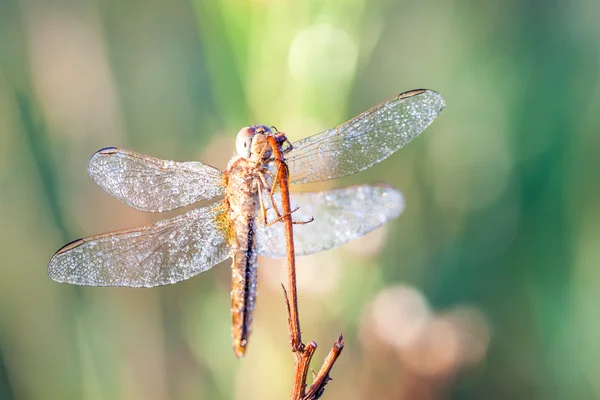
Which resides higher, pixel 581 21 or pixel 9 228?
pixel 581 21

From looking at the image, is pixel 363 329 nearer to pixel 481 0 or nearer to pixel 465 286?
pixel 465 286

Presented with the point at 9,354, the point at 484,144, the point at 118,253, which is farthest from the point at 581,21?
the point at 9,354

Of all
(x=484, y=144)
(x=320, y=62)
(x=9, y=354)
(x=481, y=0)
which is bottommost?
(x=9, y=354)

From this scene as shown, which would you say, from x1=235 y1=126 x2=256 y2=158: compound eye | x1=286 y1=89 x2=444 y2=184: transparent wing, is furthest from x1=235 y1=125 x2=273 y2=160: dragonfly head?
x1=286 y1=89 x2=444 y2=184: transparent wing

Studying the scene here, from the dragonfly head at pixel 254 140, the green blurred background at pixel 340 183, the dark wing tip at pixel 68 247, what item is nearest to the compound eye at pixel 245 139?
Result: the dragonfly head at pixel 254 140

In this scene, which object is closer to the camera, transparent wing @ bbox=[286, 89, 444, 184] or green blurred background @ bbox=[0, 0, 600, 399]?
transparent wing @ bbox=[286, 89, 444, 184]

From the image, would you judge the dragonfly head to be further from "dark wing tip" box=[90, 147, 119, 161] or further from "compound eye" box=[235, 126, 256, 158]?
"dark wing tip" box=[90, 147, 119, 161]

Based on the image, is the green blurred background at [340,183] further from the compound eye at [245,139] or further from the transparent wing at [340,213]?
the compound eye at [245,139]
